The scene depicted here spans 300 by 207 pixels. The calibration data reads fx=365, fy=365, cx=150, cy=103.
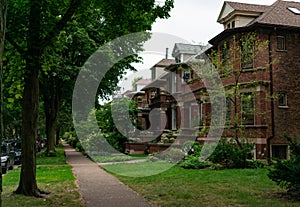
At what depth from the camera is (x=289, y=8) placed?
2461 centimetres

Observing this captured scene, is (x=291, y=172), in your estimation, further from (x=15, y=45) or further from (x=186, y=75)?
(x=186, y=75)

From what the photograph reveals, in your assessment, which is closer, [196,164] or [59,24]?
[59,24]

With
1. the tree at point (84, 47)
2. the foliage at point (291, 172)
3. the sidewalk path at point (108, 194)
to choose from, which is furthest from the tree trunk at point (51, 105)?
the foliage at point (291, 172)

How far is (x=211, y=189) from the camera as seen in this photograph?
11453mm

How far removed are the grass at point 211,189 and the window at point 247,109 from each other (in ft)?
14.2

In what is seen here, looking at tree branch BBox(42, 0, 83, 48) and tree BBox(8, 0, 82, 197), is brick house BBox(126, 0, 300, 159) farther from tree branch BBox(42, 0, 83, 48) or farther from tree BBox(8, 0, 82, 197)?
tree BBox(8, 0, 82, 197)

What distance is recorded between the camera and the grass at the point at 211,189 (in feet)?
30.6

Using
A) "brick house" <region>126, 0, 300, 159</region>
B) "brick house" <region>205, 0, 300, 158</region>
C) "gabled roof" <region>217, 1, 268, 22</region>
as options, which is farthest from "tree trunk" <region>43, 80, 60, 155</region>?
"brick house" <region>205, 0, 300, 158</region>

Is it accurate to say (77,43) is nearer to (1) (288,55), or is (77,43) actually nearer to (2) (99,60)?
(2) (99,60)

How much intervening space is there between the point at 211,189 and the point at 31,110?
6.06 metres

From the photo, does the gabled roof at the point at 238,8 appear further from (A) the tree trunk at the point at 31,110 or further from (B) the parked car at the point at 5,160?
(B) the parked car at the point at 5,160

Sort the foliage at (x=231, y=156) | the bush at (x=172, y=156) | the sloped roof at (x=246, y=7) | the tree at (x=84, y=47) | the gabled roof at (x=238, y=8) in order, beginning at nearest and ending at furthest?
the tree at (x=84, y=47) → the foliage at (x=231, y=156) → the bush at (x=172, y=156) → the gabled roof at (x=238, y=8) → the sloped roof at (x=246, y=7)

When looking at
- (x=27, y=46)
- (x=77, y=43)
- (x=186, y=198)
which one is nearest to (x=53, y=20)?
(x=27, y=46)

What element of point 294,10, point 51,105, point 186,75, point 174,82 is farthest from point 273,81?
point 51,105
